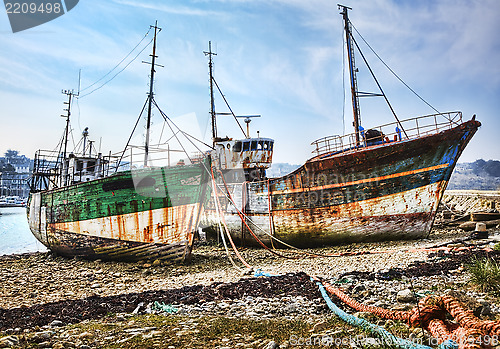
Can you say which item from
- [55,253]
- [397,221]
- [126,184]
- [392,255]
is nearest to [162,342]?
[392,255]

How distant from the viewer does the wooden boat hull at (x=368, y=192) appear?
1161 centimetres

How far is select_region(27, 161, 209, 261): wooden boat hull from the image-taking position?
35.6ft

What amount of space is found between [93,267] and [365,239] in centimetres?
1141

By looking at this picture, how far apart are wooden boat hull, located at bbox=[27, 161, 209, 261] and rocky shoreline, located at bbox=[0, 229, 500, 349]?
109 cm

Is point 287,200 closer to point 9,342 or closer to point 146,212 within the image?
point 146,212

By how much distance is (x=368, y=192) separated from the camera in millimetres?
12242

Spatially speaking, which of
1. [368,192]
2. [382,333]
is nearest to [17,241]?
[368,192]

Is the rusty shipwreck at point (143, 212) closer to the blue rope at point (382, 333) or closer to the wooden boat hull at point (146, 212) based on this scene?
the wooden boat hull at point (146, 212)

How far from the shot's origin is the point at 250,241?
14875mm

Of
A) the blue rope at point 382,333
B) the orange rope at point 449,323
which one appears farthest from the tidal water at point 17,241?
the orange rope at point 449,323

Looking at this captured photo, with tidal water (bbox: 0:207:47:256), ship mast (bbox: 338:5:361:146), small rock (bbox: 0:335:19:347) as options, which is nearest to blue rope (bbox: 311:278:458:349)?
small rock (bbox: 0:335:19:347)

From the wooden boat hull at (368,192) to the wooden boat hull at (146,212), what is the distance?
342 centimetres

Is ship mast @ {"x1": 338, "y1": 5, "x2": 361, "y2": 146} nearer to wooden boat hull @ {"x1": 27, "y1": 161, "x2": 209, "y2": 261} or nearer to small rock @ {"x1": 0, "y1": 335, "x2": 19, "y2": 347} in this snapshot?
Answer: wooden boat hull @ {"x1": 27, "y1": 161, "x2": 209, "y2": 261}

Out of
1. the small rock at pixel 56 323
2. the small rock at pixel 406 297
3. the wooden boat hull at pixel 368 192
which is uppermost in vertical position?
the wooden boat hull at pixel 368 192
